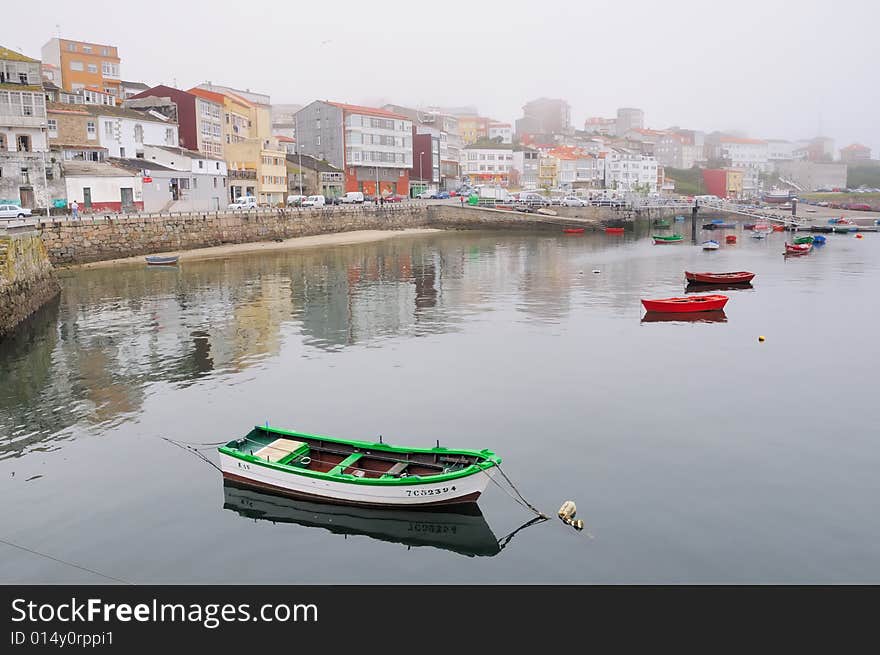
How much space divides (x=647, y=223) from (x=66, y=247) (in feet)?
325

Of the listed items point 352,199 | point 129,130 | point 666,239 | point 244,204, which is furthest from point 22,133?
point 666,239

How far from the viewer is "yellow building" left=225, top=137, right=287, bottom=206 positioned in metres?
100

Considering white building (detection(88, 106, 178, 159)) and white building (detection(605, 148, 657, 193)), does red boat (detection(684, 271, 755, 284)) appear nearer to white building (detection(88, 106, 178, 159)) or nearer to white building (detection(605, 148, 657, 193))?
white building (detection(88, 106, 178, 159))

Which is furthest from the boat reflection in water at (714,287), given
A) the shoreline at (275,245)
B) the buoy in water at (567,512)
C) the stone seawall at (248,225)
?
the stone seawall at (248,225)

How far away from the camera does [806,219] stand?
135125 millimetres

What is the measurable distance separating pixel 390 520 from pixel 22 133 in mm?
64178

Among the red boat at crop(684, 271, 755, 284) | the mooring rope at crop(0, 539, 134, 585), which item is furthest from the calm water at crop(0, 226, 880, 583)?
the red boat at crop(684, 271, 755, 284)

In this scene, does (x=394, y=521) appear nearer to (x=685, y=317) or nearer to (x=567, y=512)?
(x=567, y=512)

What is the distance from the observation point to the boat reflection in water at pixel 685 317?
4425cm

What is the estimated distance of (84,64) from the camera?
110m
